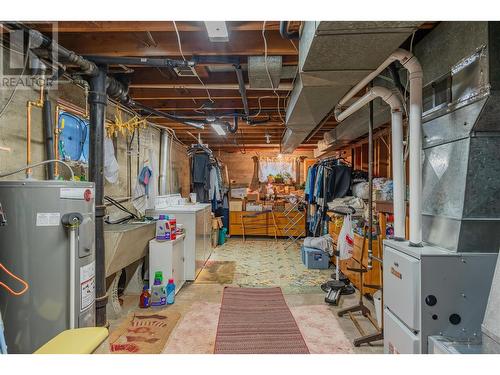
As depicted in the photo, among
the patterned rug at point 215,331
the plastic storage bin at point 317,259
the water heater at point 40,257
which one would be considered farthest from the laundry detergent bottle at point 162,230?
the plastic storage bin at point 317,259

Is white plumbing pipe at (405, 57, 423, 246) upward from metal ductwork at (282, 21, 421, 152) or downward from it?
downward

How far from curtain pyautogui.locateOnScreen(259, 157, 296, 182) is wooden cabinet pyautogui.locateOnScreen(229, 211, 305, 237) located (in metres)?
Result: 1.36

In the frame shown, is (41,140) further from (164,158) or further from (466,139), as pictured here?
(466,139)

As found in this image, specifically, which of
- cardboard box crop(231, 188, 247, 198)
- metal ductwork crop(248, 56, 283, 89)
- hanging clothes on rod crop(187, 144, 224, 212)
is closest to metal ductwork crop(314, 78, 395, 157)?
metal ductwork crop(248, 56, 283, 89)

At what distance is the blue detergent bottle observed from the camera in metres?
3.33

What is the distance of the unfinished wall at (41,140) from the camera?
2066mm

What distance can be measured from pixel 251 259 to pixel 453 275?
4.17m

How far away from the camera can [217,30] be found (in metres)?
1.87

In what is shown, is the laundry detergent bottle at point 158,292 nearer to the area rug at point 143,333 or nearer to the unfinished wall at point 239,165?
the area rug at point 143,333

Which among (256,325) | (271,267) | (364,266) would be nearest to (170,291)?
(256,325)

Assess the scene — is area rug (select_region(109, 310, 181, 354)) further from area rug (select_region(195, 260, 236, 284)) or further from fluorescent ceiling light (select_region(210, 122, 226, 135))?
fluorescent ceiling light (select_region(210, 122, 226, 135))

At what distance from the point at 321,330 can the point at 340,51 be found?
2399 mm

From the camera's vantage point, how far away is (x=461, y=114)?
1.56 metres

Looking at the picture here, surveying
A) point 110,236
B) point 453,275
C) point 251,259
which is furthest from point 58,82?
point 251,259
